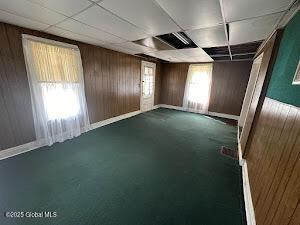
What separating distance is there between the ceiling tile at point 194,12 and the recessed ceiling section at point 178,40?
62cm

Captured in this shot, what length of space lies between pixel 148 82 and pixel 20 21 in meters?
4.40

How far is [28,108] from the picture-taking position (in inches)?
101

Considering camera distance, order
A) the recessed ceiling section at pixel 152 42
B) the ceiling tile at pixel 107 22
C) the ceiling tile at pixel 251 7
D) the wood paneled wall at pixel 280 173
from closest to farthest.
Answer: the wood paneled wall at pixel 280 173 → the ceiling tile at pixel 251 7 → the ceiling tile at pixel 107 22 → the recessed ceiling section at pixel 152 42

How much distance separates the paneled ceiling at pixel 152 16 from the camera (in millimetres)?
1475

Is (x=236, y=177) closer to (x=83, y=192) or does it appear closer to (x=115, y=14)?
(x=83, y=192)

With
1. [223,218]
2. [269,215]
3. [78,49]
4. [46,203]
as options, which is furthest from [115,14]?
[223,218]

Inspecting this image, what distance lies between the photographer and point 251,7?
1441mm

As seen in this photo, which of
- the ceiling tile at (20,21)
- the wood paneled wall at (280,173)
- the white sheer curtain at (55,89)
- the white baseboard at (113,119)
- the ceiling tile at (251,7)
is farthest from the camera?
the white baseboard at (113,119)

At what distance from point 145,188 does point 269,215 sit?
1.27 metres

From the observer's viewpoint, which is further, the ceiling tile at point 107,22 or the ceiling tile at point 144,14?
the ceiling tile at point 107,22

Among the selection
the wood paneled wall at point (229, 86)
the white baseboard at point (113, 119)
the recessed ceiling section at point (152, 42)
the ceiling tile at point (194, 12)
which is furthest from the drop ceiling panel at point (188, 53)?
the white baseboard at point (113, 119)

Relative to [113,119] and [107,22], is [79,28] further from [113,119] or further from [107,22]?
[113,119]

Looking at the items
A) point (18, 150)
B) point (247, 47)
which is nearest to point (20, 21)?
point (18, 150)

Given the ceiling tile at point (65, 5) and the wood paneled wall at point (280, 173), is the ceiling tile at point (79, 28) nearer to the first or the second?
the ceiling tile at point (65, 5)
